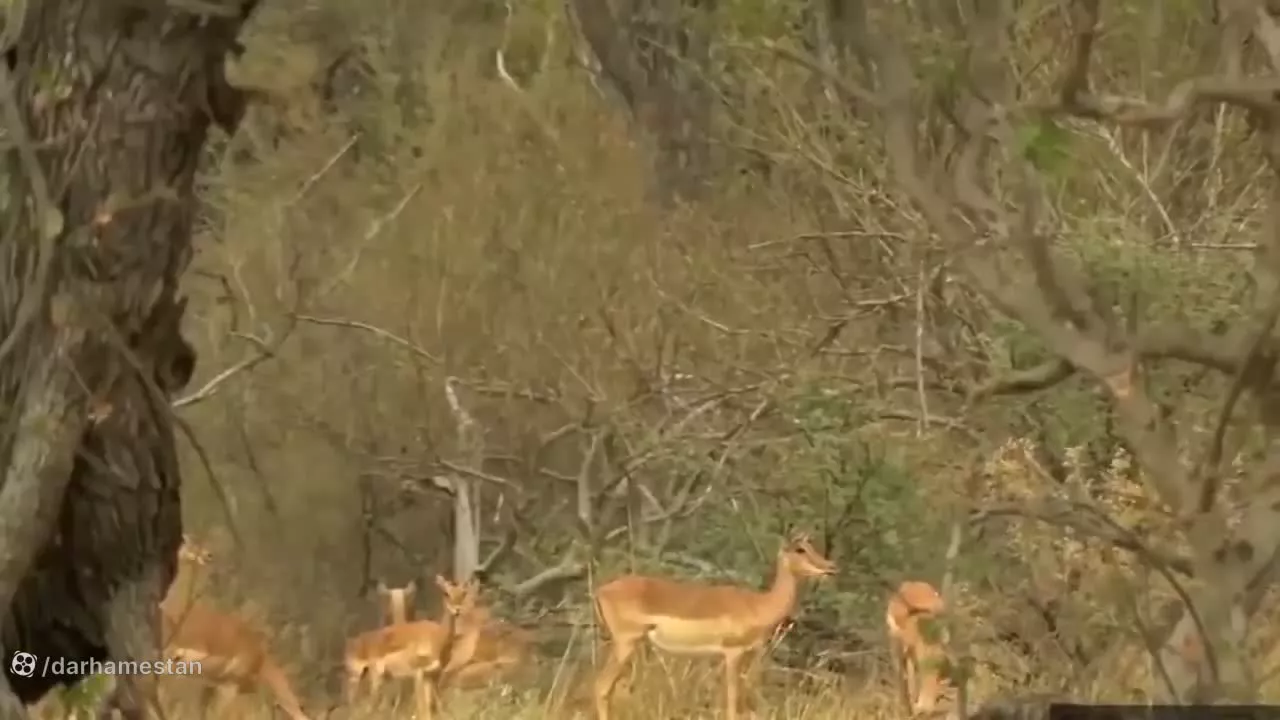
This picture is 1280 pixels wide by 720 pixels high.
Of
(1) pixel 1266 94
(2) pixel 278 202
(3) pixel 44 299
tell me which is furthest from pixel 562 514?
(1) pixel 1266 94

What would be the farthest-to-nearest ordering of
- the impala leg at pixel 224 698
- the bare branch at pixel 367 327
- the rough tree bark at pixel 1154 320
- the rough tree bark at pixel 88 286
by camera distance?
1. the bare branch at pixel 367 327
2. the impala leg at pixel 224 698
3. the rough tree bark at pixel 1154 320
4. the rough tree bark at pixel 88 286

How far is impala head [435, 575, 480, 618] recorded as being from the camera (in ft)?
4.01

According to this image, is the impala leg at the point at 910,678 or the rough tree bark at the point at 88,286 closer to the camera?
the rough tree bark at the point at 88,286

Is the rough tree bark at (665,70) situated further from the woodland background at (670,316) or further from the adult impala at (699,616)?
the adult impala at (699,616)

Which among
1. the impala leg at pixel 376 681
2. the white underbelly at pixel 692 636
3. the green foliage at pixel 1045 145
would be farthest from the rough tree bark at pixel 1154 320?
the impala leg at pixel 376 681

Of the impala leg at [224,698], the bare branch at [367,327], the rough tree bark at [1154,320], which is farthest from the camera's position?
the bare branch at [367,327]

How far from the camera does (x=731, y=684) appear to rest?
45.6 inches

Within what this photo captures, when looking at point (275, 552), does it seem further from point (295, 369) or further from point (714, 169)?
point (714, 169)

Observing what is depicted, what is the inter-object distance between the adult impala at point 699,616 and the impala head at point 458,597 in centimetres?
11

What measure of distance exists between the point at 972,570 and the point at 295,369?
1.90 feet

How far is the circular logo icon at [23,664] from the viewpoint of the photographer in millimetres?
953

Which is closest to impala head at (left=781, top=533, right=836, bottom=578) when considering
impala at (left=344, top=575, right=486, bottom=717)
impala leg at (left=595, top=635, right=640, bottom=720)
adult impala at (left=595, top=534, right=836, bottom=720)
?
adult impala at (left=595, top=534, right=836, bottom=720)

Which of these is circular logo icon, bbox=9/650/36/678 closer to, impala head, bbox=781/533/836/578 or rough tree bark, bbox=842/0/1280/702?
impala head, bbox=781/533/836/578

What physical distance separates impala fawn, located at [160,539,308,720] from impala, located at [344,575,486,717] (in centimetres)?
6
